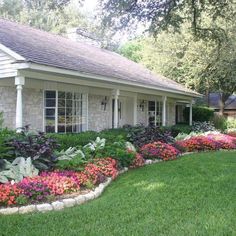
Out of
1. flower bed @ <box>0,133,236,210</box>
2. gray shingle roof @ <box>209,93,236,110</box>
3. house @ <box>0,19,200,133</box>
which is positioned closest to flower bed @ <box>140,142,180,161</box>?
flower bed @ <box>0,133,236,210</box>

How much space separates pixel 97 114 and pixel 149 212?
38.3 ft

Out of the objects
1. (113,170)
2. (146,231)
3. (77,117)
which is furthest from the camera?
(77,117)

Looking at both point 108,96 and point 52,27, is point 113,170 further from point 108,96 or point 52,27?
point 52,27

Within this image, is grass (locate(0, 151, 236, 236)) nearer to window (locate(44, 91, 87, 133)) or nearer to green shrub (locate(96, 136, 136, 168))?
green shrub (locate(96, 136, 136, 168))

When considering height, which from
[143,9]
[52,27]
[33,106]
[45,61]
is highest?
[52,27]

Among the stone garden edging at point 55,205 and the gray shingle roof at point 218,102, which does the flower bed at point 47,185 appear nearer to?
the stone garden edging at point 55,205

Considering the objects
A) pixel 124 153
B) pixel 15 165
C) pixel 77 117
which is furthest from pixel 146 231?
pixel 77 117

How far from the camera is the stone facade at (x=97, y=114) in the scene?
57.3 ft

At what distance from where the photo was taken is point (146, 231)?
18.4 ft

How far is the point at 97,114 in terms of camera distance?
18047 millimetres

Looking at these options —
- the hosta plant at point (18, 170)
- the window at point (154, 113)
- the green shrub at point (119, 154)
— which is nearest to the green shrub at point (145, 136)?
the green shrub at point (119, 154)

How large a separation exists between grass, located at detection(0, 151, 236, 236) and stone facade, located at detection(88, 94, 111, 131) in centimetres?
807

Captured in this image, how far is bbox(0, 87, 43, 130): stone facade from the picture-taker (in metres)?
13.8

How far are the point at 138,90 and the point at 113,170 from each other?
9618 millimetres
